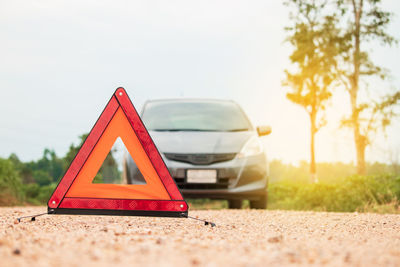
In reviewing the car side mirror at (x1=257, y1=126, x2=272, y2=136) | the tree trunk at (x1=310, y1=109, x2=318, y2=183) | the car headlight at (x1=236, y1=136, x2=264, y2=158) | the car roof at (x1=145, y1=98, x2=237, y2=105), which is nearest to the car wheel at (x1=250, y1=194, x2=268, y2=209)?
the car headlight at (x1=236, y1=136, x2=264, y2=158)

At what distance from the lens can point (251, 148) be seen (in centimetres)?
720

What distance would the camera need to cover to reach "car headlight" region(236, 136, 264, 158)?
7069mm

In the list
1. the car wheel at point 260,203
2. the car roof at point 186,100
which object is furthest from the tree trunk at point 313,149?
the car wheel at point 260,203

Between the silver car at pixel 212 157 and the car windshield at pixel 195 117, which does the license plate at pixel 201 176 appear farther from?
the car windshield at pixel 195 117

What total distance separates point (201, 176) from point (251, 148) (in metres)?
0.98

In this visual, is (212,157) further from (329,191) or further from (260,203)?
(329,191)

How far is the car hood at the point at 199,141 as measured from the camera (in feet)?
22.8

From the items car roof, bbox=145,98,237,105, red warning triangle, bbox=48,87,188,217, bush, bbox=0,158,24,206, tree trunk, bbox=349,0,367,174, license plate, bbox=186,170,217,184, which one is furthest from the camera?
tree trunk, bbox=349,0,367,174

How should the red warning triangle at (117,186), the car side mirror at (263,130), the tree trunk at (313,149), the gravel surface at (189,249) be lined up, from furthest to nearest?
the tree trunk at (313,149)
the car side mirror at (263,130)
the red warning triangle at (117,186)
the gravel surface at (189,249)

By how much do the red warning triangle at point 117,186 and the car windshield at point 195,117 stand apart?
318 centimetres

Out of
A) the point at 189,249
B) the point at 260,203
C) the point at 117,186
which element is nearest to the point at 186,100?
the point at 260,203

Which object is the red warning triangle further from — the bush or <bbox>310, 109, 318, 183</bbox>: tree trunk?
<bbox>310, 109, 318, 183</bbox>: tree trunk

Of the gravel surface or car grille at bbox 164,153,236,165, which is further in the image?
car grille at bbox 164,153,236,165

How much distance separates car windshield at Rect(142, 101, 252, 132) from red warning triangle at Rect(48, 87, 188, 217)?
318cm
